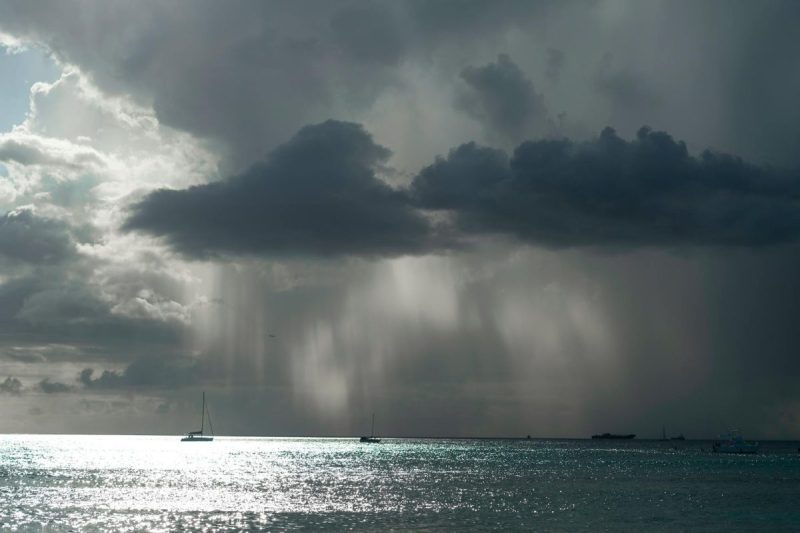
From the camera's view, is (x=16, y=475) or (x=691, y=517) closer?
(x=691, y=517)

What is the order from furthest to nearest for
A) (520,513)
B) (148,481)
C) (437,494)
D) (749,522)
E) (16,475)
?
1. (16,475)
2. (148,481)
3. (437,494)
4. (520,513)
5. (749,522)

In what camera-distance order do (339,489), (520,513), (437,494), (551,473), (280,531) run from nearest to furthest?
1. (280,531)
2. (520,513)
3. (437,494)
4. (339,489)
5. (551,473)

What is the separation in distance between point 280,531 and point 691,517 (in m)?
45.5

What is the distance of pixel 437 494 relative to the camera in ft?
403

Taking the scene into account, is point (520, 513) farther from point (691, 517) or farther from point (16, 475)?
point (16, 475)

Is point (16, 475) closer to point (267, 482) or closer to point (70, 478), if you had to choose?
point (70, 478)

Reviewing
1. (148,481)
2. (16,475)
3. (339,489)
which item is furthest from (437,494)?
(16,475)

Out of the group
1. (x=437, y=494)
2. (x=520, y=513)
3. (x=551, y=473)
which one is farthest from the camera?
(x=551, y=473)

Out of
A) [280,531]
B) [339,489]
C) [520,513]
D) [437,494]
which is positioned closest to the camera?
[280,531]

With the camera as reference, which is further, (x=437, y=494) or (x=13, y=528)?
(x=437, y=494)

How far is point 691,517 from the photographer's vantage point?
311 ft

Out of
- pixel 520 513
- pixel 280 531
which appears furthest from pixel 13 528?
pixel 520 513

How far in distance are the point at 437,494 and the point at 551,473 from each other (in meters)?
62.3

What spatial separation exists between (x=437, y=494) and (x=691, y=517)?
128ft
